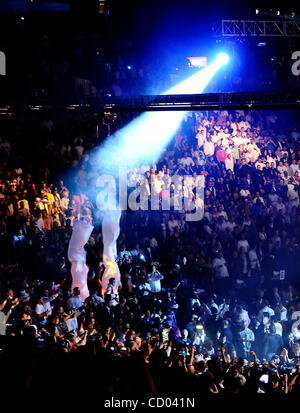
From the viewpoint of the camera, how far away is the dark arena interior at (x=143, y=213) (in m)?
4.58

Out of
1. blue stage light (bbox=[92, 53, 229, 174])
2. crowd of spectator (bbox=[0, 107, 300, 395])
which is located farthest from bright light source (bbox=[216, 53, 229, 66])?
crowd of spectator (bbox=[0, 107, 300, 395])

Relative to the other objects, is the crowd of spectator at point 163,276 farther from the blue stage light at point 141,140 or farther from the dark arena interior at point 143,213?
the blue stage light at point 141,140

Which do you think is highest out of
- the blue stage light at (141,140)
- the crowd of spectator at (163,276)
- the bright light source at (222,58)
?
the bright light source at (222,58)

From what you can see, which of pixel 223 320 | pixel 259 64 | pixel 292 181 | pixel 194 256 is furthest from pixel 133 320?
pixel 259 64

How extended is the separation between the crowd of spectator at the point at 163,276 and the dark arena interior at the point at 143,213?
28 millimetres

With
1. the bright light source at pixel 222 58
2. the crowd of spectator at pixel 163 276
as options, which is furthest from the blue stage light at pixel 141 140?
the crowd of spectator at pixel 163 276

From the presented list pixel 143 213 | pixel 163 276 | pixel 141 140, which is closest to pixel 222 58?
pixel 141 140

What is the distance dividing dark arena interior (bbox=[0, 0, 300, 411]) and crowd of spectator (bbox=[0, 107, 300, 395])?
0.09 feet

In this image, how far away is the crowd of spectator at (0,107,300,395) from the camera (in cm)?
452

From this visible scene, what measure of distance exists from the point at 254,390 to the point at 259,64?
13546 mm

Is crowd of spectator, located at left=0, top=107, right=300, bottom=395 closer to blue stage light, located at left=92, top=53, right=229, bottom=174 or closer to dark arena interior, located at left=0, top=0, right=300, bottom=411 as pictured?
dark arena interior, located at left=0, top=0, right=300, bottom=411

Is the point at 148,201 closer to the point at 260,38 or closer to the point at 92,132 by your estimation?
the point at 92,132

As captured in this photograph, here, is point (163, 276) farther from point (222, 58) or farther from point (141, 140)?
point (222, 58)

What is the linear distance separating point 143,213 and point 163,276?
155 cm
